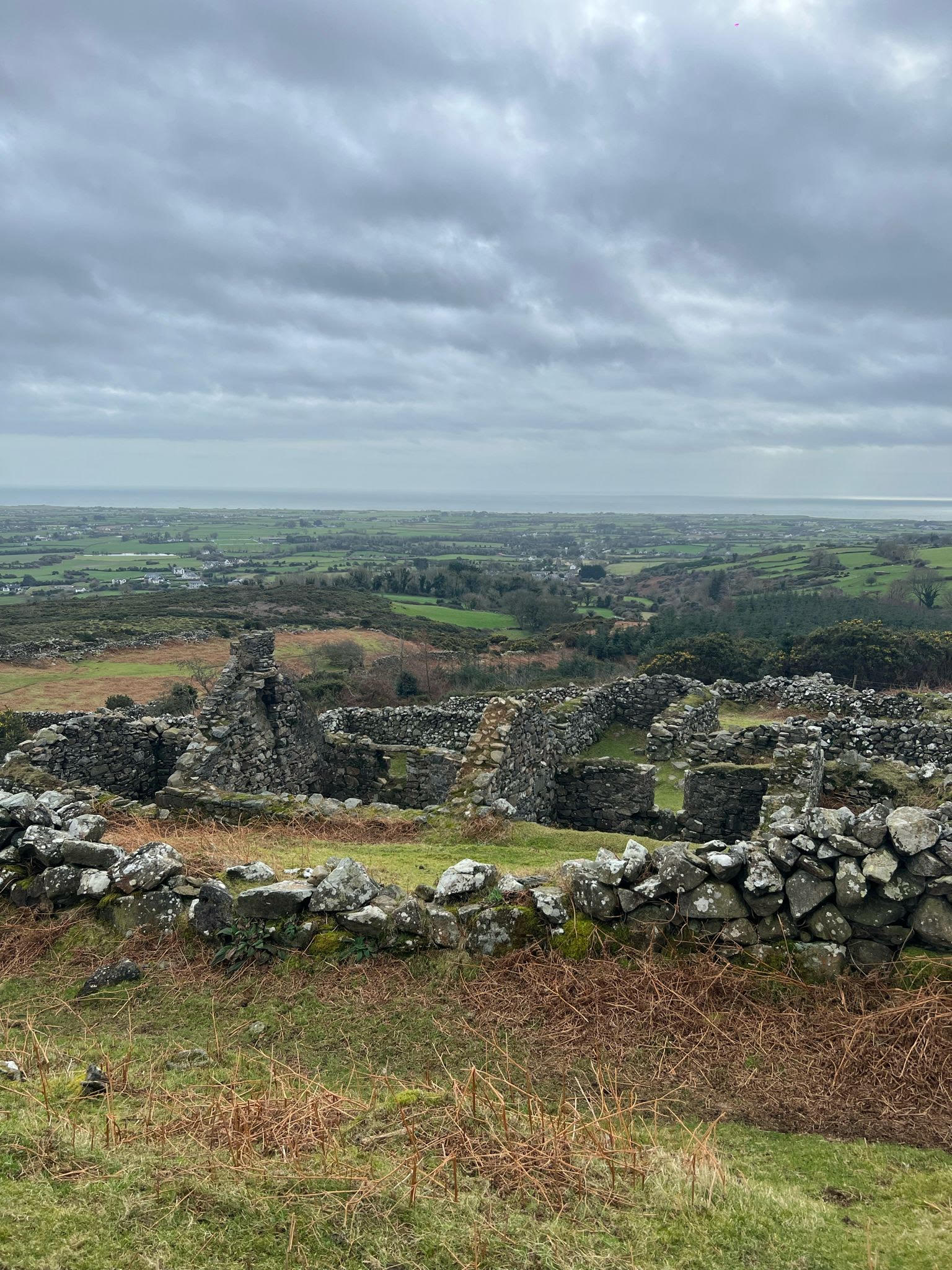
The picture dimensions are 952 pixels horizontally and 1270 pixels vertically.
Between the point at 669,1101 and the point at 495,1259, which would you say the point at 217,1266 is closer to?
the point at 495,1259

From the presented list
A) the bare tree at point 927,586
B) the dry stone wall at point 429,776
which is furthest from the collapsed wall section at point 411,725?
the bare tree at point 927,586

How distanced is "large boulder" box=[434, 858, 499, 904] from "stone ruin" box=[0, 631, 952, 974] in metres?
0.02

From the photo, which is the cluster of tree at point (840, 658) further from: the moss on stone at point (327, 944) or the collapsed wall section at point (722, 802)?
the moss on stone at point (327, 944)

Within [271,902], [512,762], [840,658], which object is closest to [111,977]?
[271,902]

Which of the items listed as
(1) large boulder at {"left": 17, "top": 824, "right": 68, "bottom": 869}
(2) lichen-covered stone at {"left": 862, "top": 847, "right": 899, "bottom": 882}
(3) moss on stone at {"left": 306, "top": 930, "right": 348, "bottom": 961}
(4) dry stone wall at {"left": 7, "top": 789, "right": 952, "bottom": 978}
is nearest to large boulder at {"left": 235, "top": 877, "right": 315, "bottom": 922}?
(4) dry stone wall at {"left": 7, "top": 789, "right": 952, "bottom": 978}

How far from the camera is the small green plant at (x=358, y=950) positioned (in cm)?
582

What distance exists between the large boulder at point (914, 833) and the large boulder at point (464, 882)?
3.46m

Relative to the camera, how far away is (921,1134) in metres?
4.07

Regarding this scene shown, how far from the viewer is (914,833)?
5.45m

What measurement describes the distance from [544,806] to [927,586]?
65742mm

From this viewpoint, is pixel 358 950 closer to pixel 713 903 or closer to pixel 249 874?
pixel 249 874

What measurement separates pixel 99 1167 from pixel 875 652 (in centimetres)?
3541

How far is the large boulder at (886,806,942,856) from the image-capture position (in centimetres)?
539

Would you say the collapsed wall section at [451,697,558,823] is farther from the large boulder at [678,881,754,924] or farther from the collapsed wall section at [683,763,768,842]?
the large boulder at [678,881,754,924]
